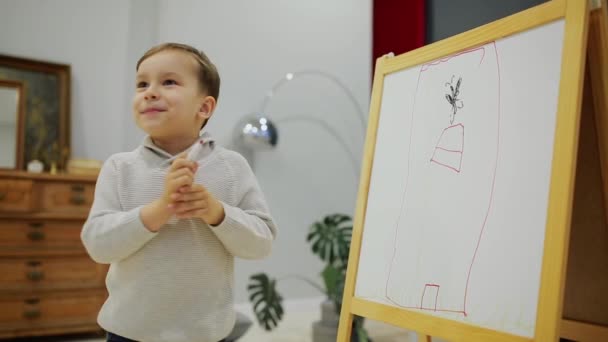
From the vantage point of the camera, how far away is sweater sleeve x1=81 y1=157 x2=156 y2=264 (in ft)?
2.99

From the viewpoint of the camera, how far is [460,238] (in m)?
1.13

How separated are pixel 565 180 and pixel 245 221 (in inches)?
24.8

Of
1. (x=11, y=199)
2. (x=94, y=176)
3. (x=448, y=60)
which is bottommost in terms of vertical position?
(x=11, y=199)

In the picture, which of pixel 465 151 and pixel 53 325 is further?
pixel 53 325

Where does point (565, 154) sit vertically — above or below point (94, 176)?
above

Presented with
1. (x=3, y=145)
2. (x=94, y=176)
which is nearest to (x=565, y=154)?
Answer: (x=94, y=176)

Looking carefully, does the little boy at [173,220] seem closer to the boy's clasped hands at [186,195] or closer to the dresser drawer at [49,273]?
the boy's clasped hands at [186,195]

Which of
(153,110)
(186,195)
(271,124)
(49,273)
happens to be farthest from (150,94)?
(271,124)

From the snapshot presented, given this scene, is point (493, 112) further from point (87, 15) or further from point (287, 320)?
point (87, 15)

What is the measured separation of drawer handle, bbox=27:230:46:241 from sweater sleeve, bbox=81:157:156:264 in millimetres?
1827

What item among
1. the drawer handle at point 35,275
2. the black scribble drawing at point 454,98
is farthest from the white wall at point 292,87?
the black scribble drawing at point 454,98

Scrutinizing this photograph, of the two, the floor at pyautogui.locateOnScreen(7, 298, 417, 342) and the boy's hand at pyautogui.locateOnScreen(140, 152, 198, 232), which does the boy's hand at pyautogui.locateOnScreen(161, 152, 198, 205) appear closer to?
the boy's hand at pyautogui.locateOnScreen(140, 152, 198, 232)

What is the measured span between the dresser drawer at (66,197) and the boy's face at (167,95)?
1.80 meters

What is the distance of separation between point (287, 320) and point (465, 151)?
2384mm
